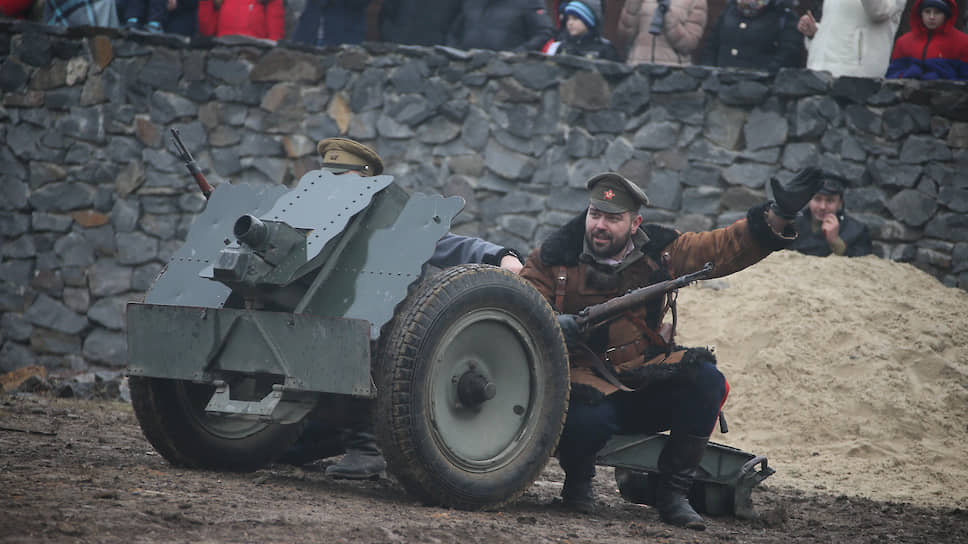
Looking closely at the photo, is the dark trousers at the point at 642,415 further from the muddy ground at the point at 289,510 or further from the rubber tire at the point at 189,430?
the rubber tire at the point at 189,430

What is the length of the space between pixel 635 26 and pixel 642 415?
6.10 metres

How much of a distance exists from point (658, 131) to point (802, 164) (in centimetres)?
128

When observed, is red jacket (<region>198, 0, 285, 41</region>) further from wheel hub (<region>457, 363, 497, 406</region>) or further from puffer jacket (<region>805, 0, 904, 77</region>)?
wheel hub (<region>457, 363, 497, 406</region>)

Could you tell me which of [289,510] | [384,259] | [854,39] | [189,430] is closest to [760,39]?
[854,39]

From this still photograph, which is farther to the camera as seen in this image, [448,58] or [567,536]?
[448,58]

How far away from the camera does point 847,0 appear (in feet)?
32.7

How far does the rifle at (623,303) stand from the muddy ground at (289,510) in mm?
869

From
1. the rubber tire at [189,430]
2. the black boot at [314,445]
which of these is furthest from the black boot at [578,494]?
the rubber tire at [189,430]

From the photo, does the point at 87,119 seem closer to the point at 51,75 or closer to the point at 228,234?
the point at 51,75

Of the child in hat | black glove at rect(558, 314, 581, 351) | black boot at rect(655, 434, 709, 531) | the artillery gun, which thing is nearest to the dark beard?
black glove at rect(558, 314, 581, 351)

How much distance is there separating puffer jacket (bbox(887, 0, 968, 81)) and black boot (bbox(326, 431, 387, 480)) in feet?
20.9

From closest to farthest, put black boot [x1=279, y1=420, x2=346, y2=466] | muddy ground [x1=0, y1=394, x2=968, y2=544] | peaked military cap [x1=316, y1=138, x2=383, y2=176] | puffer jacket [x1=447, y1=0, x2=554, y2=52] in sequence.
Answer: muddy ground [x1=0, y1=394, x2=968, y2=544] → black boot [x1=279, y1=420, x2=346, y2=466] → peaked military cap [x1=316, y1=138, x2=383, y2=176] → puffer jacket [x1=447, y1=0, x2=554, y2=52]

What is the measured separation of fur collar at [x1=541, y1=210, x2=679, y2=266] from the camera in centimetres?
554

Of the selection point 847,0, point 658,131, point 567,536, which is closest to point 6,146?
point 658,131
